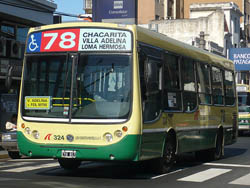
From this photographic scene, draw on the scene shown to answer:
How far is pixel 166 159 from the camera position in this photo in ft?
42.8

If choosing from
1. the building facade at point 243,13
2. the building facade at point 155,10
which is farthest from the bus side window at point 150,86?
the building facade at point 243,13

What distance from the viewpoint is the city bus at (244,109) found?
32.6m

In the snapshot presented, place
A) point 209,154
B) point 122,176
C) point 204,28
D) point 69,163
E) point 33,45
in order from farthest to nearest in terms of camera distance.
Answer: point 204,28 < point 209,154 < point 69,163 < point 122,176 < point 33,45

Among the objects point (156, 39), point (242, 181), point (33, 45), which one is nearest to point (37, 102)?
point (33, 45)

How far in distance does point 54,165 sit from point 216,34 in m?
51.1

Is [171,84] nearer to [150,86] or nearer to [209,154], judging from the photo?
[150,86]

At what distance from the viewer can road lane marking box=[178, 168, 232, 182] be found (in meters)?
12.3

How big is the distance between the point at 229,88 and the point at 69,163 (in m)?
7.20

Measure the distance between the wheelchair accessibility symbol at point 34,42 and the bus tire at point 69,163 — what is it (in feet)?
9.00

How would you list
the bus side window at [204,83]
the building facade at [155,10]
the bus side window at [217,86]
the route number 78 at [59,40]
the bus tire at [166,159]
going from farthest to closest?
the building facade at [155,10] < the bus side window at [217,86] < the bus side window at [204,83] < the bus tire at [166,159] < the route number 78 at [59,40]

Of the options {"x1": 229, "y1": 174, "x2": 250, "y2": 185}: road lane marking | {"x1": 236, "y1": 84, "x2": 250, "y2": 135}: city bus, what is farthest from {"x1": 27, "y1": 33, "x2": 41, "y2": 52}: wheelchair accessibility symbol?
{"x1": 236, "y1": 84, "x2": 250, "y2": 135}: city bus

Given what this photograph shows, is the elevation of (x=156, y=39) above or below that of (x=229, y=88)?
above

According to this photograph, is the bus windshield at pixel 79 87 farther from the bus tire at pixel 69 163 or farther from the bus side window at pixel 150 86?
the bus tire at pixel 69 163

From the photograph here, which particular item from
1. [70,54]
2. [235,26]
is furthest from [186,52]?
[235,26]
